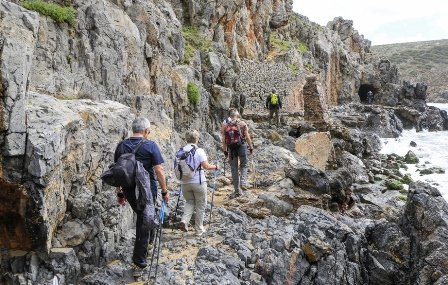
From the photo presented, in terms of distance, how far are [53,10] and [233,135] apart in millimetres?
6195

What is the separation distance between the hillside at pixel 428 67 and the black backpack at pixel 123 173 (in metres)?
106

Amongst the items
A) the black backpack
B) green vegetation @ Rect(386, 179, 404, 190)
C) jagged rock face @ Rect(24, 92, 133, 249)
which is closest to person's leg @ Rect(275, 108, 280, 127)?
green vegetation @ Rect(386, 179, 404, 190)

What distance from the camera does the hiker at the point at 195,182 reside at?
8148mm

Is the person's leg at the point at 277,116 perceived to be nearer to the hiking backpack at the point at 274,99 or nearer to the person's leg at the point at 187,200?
the hiking backpack at the point at 274,99

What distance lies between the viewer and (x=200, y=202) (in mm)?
8461

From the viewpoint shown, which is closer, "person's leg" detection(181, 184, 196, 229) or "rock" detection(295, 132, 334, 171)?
"person's leg" detection(181, 184, 196, 229)

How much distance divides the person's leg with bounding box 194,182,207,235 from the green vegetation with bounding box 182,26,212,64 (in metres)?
12.9

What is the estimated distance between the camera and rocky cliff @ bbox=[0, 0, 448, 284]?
6535mm

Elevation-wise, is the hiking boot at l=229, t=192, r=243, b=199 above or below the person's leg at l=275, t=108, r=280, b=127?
Answer: below

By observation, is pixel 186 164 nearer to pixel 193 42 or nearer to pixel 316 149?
pixel 316 149

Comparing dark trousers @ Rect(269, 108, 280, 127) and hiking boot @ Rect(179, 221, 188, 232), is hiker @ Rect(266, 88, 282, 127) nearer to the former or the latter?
dark trousers @ Rect(269, 108, 280, 127)

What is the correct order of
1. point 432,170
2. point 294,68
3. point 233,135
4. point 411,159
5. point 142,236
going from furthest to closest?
point 294,68 < point 411,159 < point 432,170 < point 233,135 < point 142,236

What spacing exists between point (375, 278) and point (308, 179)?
3.60m

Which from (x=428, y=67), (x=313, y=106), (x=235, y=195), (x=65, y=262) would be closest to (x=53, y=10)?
(x=235, y=195)
